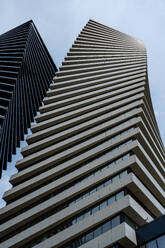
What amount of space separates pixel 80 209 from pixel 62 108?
26.1 m

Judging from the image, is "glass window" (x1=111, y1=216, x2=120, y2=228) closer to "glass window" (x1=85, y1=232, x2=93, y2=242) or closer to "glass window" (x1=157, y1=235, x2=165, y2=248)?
"glass window" (x1=85, y1=232, x2=93, y2=242)

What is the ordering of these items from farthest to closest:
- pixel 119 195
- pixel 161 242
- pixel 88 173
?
1. pixel 88 173
2. pixel 119 195
3. pixel 161 242

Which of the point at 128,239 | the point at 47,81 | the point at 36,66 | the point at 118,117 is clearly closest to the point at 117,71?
the point at 118,117

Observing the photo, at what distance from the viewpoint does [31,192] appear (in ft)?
124

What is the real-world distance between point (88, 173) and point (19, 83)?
40.3 meters

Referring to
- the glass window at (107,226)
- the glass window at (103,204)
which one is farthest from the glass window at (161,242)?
the glass window at (103,204)

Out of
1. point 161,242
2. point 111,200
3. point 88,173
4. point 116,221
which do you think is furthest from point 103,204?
point 161,242

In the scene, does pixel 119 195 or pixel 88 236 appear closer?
pixel 88 236

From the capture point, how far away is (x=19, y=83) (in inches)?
2719

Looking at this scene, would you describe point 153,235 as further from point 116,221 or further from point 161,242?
point 116,221

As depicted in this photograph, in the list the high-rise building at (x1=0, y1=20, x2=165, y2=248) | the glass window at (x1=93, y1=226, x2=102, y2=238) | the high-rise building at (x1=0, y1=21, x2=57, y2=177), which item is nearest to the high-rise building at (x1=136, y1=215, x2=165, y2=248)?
the high-rise building at (x1=0, y1=20, x2=165, y2=248)

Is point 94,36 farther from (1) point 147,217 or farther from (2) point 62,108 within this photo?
(1) point 147,217

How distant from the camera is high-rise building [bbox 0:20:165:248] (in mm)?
26469

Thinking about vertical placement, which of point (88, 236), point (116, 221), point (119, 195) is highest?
point (119, 195)
